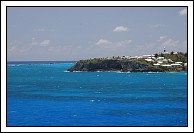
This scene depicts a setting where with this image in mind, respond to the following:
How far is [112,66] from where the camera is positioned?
97.5m

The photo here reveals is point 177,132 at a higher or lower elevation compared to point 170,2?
lower

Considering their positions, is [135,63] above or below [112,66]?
above

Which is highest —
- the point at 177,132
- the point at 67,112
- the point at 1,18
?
the point at 1,18

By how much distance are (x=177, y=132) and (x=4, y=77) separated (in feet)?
17.1

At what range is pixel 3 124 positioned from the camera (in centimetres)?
867

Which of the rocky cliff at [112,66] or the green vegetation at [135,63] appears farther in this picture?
the rocky cliff at [112,66]

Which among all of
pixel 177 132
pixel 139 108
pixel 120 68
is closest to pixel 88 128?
pixel 177 132

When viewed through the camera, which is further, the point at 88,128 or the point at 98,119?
the point at 98,119

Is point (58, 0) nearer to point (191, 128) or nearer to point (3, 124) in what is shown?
point (3, 124)

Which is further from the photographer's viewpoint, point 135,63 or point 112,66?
point 112,66

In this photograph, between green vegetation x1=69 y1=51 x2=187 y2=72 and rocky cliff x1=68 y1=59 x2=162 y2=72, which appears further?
rocky cliff x1=68 y1=59 x2=162 y2=72

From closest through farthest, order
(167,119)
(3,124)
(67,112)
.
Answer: (3,124) < (167,119) < (67,112)

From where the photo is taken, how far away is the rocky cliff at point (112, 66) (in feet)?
299

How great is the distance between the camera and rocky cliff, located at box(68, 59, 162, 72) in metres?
91.1
